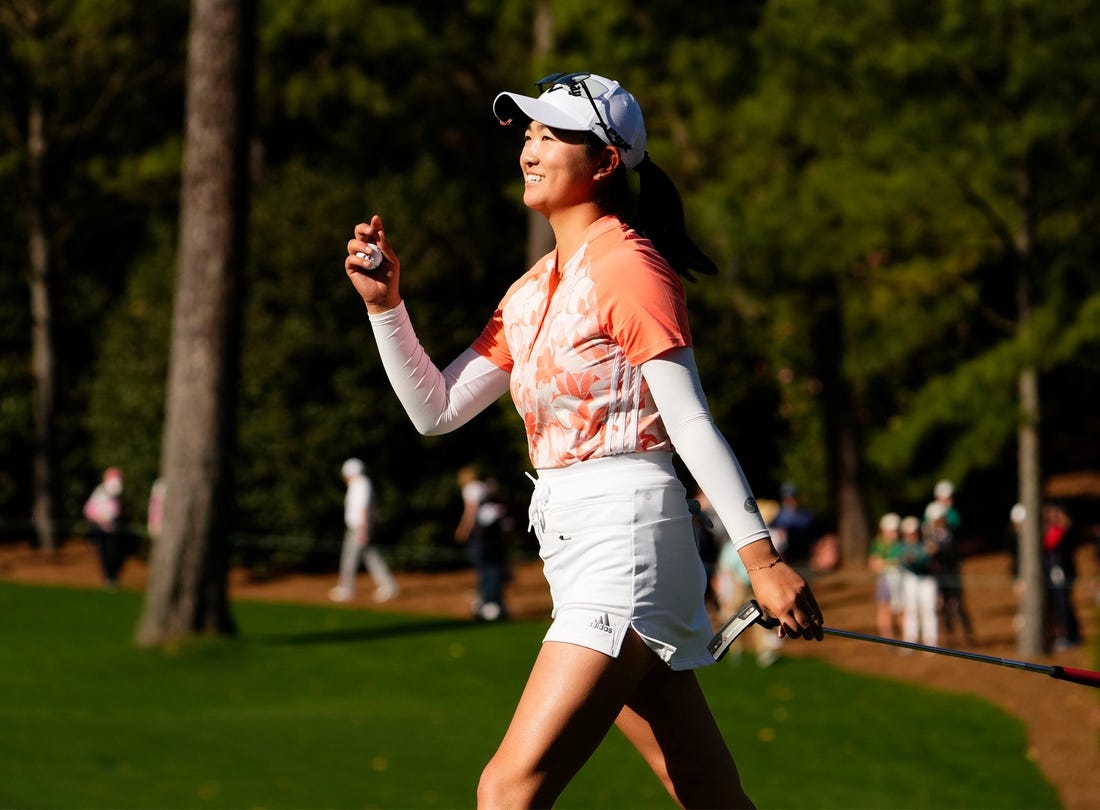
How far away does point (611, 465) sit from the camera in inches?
136

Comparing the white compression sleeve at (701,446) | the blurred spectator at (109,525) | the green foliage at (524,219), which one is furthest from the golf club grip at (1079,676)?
the blurred spectator at (109,525)

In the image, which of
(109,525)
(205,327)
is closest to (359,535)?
(109,525)

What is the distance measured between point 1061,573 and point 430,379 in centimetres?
1630

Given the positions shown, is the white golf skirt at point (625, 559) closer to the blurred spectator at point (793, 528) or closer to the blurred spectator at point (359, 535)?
the blurred spectator at point (359, 535)

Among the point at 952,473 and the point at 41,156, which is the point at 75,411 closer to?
the point at 41,156

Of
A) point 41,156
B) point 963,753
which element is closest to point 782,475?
point 41,156

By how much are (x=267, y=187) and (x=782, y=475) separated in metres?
10.0

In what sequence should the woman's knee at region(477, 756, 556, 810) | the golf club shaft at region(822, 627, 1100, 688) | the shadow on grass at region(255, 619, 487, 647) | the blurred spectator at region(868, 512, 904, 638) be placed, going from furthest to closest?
the blurred spectator at region(868, 512, 904, 638), the shadow on grass at region(255, 619, 487, 647), the golf club shaft at region(822, 627, 1100, 688), the woman's knee at region(477, 756, 556, 810)

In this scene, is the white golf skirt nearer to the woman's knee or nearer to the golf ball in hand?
the woman's knee

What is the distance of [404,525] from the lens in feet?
83.5

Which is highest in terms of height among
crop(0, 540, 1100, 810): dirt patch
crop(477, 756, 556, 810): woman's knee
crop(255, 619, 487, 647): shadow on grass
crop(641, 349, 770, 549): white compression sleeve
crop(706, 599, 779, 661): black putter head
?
crop(641, 349, 770, 549): white compression sleeve

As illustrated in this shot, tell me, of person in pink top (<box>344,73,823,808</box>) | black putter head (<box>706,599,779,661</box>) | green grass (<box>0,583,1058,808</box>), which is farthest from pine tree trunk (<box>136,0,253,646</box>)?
black putter head (<box>706,599,779,661</box>)

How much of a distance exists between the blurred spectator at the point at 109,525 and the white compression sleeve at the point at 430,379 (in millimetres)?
19939

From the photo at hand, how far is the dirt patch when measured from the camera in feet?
42.2
